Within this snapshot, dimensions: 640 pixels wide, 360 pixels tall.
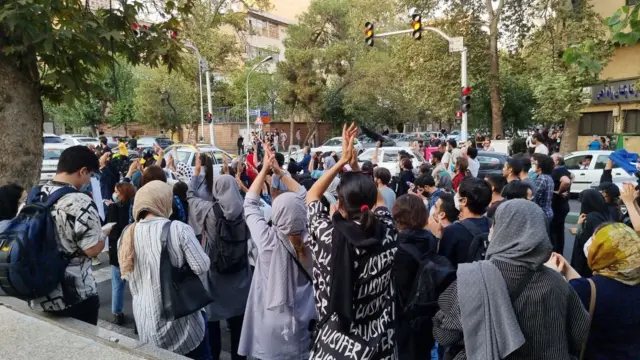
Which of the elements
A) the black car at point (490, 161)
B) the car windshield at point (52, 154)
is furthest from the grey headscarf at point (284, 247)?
the car windshield at point (52, 154)

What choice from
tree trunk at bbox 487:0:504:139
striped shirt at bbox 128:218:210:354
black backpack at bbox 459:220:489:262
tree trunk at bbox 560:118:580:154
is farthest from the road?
tree trunk at bbox 560:118:580:154

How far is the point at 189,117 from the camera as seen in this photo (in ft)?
120

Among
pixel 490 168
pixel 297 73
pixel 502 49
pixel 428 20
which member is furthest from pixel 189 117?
pixel 490 168

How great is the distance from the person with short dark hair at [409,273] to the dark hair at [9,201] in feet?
10.5

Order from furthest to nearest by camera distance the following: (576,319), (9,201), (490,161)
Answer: (490,161)
(9,201)
(576,319)

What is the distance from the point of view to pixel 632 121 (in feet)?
78.7

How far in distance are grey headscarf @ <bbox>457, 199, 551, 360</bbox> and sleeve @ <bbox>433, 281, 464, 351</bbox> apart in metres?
0.14

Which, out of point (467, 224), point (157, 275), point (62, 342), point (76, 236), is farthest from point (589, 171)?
point (62, 342)

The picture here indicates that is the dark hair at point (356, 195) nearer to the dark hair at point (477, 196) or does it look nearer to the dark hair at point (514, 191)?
the dark hair at point (477, 196)

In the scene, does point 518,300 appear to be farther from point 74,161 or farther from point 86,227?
point 74,161

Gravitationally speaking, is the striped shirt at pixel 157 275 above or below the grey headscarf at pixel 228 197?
below

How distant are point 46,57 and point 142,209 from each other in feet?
6.88

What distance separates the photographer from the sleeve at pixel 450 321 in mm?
2391

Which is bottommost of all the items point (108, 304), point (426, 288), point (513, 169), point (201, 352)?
point (108, 304)
